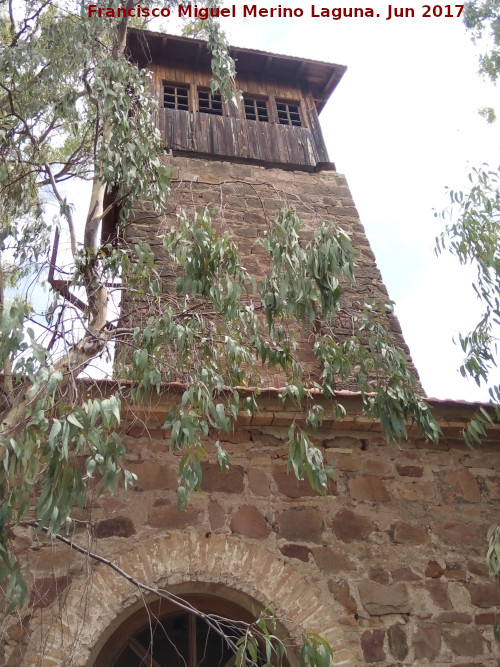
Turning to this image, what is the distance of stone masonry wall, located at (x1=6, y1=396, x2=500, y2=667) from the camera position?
3668 millimetres

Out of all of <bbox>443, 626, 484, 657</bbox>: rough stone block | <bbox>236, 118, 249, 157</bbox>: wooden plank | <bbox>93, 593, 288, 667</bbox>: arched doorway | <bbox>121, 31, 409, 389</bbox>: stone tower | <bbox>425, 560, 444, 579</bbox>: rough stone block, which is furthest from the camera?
<bbox>236, 118, 249, 157</bbox>: wooden plank

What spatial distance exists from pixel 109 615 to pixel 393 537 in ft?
6.25

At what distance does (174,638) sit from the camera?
147 inches

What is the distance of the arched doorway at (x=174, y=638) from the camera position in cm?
359

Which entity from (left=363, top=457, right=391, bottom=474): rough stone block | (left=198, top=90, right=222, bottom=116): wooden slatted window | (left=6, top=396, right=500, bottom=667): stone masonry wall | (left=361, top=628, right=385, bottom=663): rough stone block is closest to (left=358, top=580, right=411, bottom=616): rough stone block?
(left=6, top=396, right=500, bottom=667): stone masonry wall

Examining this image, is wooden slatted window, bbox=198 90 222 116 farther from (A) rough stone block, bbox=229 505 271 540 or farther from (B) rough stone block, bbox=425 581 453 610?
(B) rough stone block, bbox=425 581 453 610

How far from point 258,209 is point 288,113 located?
244cm

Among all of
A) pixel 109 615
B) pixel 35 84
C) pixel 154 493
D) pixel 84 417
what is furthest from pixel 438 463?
pixel 35 84

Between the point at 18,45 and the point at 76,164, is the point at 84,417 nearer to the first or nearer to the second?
the point at 18,45

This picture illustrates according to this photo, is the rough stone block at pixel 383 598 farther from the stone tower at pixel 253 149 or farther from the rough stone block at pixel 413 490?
the stone tower at pixel 253 149

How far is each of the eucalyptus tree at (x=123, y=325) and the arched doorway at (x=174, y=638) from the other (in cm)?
70

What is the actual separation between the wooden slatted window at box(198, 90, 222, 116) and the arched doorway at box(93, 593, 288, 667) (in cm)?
695

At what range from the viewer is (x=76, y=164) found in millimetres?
7219

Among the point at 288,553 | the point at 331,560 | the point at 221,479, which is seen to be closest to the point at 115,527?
the point at 221,479
